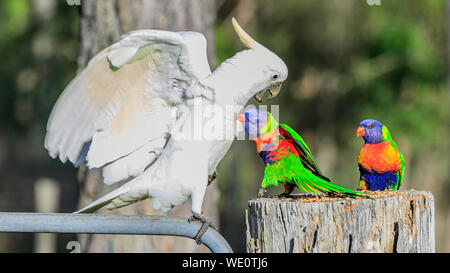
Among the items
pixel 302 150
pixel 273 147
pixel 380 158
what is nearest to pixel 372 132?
pixel 380 158

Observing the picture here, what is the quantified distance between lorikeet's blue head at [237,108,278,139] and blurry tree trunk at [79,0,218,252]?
2.09 meters

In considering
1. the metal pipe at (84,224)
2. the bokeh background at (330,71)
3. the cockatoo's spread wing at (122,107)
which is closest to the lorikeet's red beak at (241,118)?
the cockatoo's spread wing at (122,107)

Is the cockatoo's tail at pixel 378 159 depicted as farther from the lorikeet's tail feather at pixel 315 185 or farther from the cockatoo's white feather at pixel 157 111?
the cockatoo's white feather at pixel 157 111

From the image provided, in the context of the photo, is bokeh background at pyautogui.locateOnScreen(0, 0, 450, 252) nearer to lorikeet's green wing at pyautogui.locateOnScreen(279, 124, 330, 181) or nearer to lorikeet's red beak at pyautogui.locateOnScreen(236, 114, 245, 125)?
lorikeet's red beak at pyautogui.locateOnScreen(236, 114, 245, 125)

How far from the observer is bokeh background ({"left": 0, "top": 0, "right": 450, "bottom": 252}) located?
768 cm

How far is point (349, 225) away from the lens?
200 centimetres

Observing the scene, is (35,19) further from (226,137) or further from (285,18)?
(226,137)

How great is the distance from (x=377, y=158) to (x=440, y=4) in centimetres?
633

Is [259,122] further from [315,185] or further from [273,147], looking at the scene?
[315,185]

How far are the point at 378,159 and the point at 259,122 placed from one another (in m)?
0.67

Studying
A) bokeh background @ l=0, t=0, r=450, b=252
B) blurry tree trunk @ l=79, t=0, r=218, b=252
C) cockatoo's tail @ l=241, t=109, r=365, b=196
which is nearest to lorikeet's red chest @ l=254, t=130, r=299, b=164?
cockatoo's tail @ l=241, t=109, r=365, b=196

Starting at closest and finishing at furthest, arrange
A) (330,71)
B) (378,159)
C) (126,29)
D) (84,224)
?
(84,224) → (378,159) → (126,29) → (330,71)

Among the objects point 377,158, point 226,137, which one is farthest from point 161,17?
point 377,158

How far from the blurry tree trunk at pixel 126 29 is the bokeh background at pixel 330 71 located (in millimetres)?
2839
